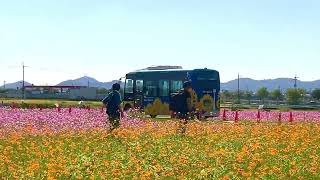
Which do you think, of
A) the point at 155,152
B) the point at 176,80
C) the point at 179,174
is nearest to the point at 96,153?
the point at 155,152

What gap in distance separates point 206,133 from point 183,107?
1.12m

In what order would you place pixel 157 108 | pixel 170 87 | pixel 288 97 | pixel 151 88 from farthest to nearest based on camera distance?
pixel 288 97
pixel 151 88
pixel 157 108
pixel 170 87

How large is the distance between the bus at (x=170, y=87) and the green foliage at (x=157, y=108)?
0.24 ft

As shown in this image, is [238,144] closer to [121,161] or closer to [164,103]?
[121,161]

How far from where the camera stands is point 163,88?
37.3 metres

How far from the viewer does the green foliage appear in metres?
36.9

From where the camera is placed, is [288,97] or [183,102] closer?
[183,102]

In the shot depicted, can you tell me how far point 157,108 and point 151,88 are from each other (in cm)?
157

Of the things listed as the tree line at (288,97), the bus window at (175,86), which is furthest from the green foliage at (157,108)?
the tree line at (288,97)

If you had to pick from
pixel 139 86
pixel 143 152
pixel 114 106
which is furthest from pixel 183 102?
pixel 139 86

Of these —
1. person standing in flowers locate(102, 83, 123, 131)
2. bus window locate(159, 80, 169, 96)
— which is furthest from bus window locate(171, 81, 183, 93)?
person standing in flowers locate(102, 83, 123, 131)

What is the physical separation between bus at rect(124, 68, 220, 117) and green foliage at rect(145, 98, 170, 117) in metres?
0.07

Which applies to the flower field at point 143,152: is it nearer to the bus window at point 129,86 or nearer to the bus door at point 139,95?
the bus door at point 139,95

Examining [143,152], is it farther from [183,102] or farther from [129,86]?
[129,86]
